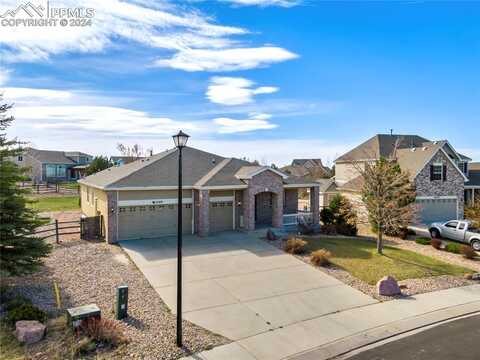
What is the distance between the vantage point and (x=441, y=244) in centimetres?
2120

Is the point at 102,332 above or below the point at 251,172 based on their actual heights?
below

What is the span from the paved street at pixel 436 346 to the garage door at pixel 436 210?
19271mm

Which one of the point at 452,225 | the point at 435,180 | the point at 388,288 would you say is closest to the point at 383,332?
the point at 388,288

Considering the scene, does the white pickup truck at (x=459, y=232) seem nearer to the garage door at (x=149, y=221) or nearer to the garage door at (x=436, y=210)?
the garage door at (x=436, y=210)

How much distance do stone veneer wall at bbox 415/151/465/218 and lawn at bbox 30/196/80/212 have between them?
31.2 m

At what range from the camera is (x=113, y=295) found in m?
12.0

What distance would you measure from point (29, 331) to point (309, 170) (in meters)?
70.2

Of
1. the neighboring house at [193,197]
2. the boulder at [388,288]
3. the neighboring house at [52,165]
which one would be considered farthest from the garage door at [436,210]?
the neighboring house at [52,165]

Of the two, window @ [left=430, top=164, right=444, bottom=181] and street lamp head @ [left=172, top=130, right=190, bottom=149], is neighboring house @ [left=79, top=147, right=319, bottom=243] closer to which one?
window @ [left=430, top=164, right=444, bottom=181]

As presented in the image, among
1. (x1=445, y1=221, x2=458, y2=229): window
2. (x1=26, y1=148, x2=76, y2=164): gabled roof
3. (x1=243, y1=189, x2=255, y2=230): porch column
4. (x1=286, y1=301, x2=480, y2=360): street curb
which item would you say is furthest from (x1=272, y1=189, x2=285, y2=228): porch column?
(x1=26, y1=148, x2=76, y2=164): gabled roof

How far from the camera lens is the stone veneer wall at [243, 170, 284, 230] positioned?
2197 cm

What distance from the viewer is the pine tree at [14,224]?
37.3 ft

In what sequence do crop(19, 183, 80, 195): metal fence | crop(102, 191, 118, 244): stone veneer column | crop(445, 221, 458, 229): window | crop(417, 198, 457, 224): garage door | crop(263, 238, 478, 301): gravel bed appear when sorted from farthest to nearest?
crop(19, 183, 80, 195): metal fence < crop(417, 198, 457, 224): garage door < crop(445, 221, 458, 229): window < crop(102, 191, 118, 244): stone veneer column < crop(263, 238, 478, 301): gravel bed

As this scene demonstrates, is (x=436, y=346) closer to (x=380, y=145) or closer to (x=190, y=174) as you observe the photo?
→ (x=190, y=174)
